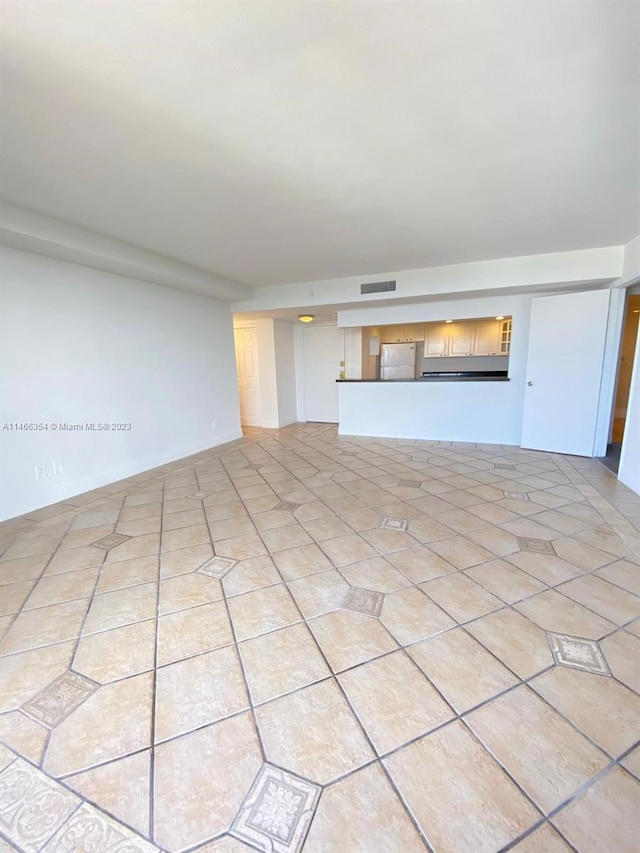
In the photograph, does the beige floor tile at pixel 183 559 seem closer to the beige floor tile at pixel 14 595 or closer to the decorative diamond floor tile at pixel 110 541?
the decorative diamond floor tile at pixel 110 541

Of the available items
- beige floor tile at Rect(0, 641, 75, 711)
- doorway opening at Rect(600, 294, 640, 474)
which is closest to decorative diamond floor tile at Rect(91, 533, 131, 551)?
beige floor tile at Rect(0, 641, 75, 711)

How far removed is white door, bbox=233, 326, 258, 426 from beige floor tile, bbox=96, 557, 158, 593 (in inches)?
180

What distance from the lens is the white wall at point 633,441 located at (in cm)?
311

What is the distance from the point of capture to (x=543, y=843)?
0.87 meters

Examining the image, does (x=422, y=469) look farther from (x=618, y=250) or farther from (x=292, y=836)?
(x=292, y=836)

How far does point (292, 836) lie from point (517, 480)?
128 inches

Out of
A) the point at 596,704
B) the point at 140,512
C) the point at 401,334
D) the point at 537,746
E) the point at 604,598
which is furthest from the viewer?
the point at 401,334

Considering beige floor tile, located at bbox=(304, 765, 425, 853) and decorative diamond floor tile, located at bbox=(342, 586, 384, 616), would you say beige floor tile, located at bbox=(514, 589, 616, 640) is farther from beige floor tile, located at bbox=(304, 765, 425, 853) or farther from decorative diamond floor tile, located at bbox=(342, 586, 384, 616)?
beige floor tile, located at bbox=(304, 765, 425, 853)

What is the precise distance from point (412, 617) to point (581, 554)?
1.25m

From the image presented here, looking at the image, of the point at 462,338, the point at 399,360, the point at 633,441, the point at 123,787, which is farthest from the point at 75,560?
the point at 462,338

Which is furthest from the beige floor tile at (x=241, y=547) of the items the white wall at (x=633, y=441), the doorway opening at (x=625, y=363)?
the doorway opening at (x=625, y=363)

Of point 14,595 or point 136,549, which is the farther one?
point 136,549

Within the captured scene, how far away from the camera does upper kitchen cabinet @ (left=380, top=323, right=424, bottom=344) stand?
703cm

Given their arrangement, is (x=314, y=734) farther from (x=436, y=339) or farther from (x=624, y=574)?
(x=436, y=339)
